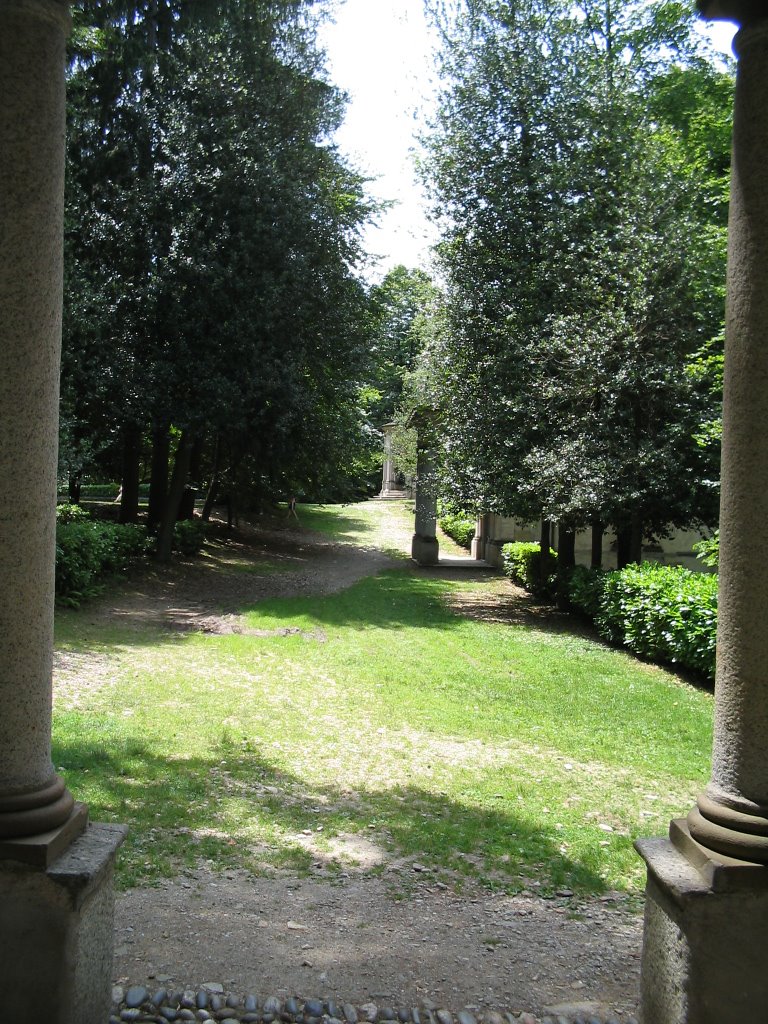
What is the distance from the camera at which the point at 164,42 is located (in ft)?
19.3

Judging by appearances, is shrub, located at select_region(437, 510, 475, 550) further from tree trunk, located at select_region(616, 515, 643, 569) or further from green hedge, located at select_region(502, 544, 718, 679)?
green hedge, located at select_region(502, 544, 718, 679)

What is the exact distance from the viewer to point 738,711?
308 centimetres

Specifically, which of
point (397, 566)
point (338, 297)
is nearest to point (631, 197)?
point (338, 297)

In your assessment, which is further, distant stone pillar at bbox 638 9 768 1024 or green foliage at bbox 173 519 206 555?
green foliage at bbox 173 519 206 555

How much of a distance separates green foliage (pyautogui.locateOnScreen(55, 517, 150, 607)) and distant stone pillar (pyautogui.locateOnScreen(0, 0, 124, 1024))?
1214 cm

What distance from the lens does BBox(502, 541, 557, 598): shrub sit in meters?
19.9

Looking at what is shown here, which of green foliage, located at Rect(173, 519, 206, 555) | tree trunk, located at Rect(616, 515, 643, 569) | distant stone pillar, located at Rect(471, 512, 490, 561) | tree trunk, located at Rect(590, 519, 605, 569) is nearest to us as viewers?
tree trunk, located at Rect(616, 515, 643, 569)

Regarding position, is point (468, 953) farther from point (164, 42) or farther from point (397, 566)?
point (397, 566)

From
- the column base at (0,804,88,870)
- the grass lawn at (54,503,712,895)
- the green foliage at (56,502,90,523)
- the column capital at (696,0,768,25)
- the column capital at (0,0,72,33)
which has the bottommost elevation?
the grass lawn at (54,503,712,895)

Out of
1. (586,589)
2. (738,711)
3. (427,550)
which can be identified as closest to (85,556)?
(586,589)

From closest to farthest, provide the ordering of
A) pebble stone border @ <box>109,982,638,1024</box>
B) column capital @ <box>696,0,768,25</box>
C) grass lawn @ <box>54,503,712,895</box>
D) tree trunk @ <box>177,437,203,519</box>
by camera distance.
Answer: column capital @ <box>696,0,768,25</box> < pebble stone border @ <box>109,982,638,1024</box> < grass lawn @ <box>54,503,712,895</box> < tree trunk @ <box>177,437,203,519</box>

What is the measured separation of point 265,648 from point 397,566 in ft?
44.0

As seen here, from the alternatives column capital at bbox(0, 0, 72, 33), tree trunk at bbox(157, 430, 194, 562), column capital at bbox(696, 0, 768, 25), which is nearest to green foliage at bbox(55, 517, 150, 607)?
tree trunk at bbox(157, 430, 194, 562)

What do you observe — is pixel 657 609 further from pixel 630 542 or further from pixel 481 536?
pixel 481 536
